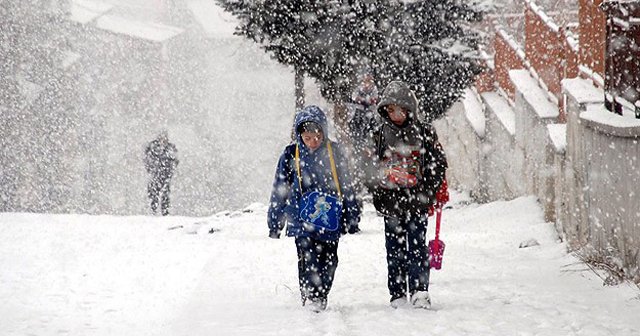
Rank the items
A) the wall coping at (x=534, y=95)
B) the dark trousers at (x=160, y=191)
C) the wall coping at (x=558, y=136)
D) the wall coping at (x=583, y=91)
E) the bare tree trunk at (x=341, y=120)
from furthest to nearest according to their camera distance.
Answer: the dark trousers at (x=160, y=191) < the bare tree trunk at (x=341, y=120) < the wall coping at (x=534, y=95) < the wall coping at (x=558, y=136) < the wall coping at (x=583, y=91)

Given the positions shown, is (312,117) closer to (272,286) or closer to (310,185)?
(310,185)

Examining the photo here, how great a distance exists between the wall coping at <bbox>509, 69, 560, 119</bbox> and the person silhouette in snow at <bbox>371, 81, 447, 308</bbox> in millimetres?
4538

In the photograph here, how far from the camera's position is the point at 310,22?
1354cm

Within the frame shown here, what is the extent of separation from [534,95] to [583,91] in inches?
112

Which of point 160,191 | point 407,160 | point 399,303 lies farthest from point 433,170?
point 160,191

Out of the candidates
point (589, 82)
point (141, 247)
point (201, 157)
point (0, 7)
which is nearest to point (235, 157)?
point (201, 157)

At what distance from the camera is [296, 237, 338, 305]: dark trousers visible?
6031 mm

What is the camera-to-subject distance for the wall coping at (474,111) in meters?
15.3

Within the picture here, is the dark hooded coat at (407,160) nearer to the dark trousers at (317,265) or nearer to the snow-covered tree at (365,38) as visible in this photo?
the dark trousers at (317,265)

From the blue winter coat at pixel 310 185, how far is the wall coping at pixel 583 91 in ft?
9.16

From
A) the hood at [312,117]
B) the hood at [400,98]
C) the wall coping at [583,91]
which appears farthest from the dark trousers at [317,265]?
the wall coping at [583,91]

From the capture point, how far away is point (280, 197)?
6070mm

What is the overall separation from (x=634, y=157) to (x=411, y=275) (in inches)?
69.9

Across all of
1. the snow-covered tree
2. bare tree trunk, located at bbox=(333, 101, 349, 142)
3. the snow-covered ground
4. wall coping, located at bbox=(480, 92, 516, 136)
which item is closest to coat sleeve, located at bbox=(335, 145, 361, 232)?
the snow-covered ground
